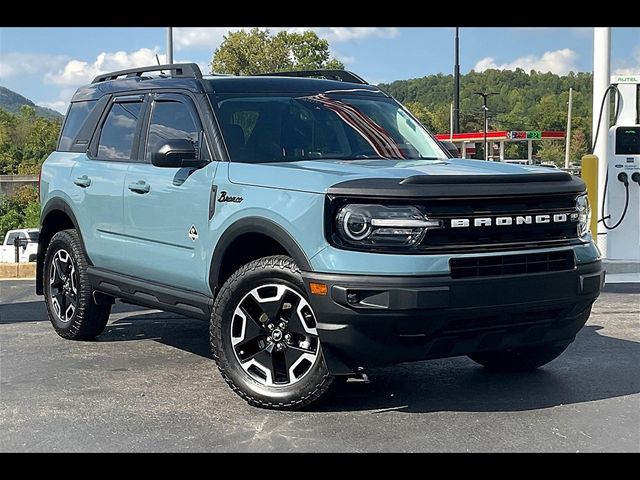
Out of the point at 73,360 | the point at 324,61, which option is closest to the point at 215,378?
the point at 73,360

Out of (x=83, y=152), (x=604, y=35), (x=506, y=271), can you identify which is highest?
(x=604, y=35)

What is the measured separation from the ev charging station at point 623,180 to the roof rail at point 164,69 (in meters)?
6.88

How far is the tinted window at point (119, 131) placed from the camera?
6.29 metres

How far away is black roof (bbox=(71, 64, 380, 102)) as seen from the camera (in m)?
5.77

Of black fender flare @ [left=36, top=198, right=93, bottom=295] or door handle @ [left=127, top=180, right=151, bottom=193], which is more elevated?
door handle @ [left=127, top=180, right=151, bottom=193]

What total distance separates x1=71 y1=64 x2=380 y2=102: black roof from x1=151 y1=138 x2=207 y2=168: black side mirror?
0.52 m

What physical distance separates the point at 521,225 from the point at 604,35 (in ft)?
24.9

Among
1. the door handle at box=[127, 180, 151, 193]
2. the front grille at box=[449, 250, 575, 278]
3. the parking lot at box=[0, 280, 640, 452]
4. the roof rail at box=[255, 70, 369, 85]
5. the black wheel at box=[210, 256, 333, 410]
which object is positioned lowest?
the parking lot at box=[0, 280, 640, 452]

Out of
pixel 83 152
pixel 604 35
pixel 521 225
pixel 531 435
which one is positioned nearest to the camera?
pixel 531 435

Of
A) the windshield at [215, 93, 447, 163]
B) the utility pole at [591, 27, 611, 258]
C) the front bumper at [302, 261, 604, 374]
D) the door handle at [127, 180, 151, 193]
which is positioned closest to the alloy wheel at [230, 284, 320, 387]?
the front bumper at [302, 261, 604, 374]

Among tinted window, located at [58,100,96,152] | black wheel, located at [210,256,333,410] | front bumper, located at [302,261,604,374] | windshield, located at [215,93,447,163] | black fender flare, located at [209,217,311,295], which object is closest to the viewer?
front bumper, located at [302,261,604,374]

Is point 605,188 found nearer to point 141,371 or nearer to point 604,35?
point 604,35

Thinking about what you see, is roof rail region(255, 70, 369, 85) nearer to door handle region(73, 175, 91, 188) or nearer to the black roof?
the black roof

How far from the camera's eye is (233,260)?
5.16 metres
